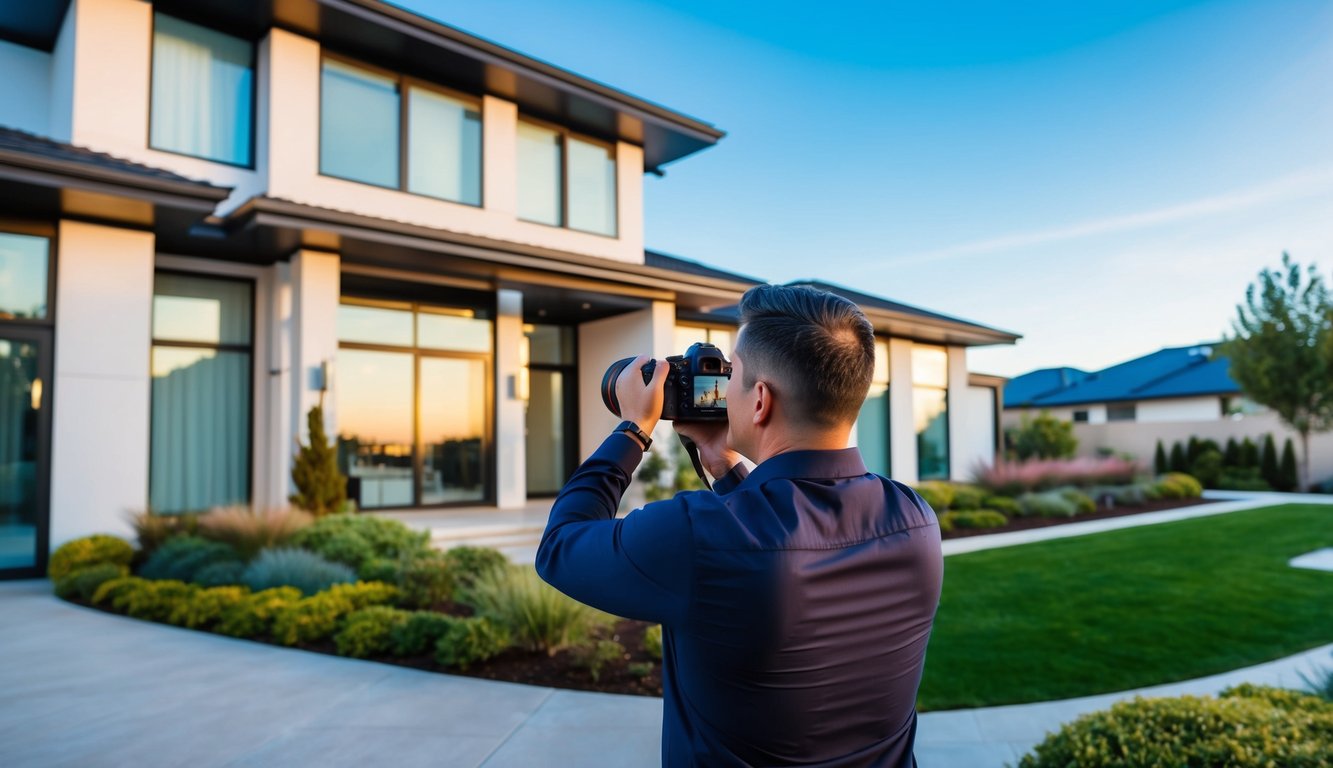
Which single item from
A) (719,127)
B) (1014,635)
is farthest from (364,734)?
(719,127)

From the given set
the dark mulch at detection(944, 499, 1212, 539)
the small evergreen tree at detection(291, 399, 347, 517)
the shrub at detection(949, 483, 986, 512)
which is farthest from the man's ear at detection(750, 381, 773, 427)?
the shrub at detection(949, 483, 986, 512)

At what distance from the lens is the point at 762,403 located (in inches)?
47.4

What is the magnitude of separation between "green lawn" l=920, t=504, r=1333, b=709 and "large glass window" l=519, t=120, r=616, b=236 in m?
7.82

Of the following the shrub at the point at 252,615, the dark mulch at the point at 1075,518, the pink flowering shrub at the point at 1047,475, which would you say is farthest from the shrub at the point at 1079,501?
the shrub at the point at 252,615

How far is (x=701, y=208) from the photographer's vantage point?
17.5m

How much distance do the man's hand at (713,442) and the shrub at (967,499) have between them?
12522 mm

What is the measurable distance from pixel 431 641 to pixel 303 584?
1.85 metres

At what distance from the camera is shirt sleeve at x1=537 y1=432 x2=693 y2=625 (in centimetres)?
104

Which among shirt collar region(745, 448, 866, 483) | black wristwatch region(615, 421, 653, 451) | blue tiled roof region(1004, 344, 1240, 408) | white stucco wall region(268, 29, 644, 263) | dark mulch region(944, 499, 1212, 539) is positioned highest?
white stucco wall region(268, 29, 644, 263)

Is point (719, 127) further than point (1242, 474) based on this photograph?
No

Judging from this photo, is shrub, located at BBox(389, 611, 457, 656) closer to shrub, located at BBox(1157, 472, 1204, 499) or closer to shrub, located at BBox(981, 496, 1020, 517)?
shrub, located at BBox(981, 496, 1020, 517)

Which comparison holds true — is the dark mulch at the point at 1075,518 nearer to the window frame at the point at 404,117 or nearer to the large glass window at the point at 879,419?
the large glass window at the point at 879,419

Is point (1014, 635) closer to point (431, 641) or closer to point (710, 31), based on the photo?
point (431, 641)

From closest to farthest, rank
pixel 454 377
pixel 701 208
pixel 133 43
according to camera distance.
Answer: pixel 133 43 → pixel 454 377 → pixel 701 208
